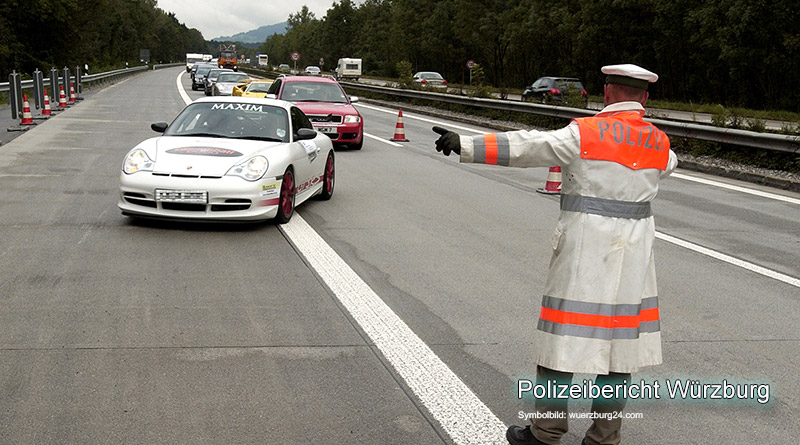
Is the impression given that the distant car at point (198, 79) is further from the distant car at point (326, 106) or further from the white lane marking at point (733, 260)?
the white lane marking at point (733, 260)

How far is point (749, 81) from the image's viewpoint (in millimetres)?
45438

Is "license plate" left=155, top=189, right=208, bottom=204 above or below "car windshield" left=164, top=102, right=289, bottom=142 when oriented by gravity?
below

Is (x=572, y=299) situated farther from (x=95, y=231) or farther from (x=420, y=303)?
(x=95, y=231)

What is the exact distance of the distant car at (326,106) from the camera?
17.8 meters

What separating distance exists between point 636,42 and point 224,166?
165 feet

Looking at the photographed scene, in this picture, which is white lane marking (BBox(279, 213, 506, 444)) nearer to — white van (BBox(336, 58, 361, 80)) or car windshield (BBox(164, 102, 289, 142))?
car windshield (BBox(164, 102, 289, 142))

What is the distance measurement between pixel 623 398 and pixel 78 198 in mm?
8425

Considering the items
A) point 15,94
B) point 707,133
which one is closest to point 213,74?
point 15,94

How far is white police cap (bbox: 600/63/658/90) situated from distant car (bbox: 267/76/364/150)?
1423 cm

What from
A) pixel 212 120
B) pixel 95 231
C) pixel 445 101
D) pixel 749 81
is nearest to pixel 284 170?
pixel 212 120

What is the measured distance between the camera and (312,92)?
19.0 meters

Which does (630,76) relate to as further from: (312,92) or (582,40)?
(582,40)

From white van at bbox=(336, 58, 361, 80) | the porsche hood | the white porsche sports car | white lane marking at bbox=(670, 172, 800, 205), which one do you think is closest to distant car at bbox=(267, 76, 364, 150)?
white lane marking at bbox=(670, 172, 800, 205)

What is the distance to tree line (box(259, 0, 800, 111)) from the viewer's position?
40.5m
